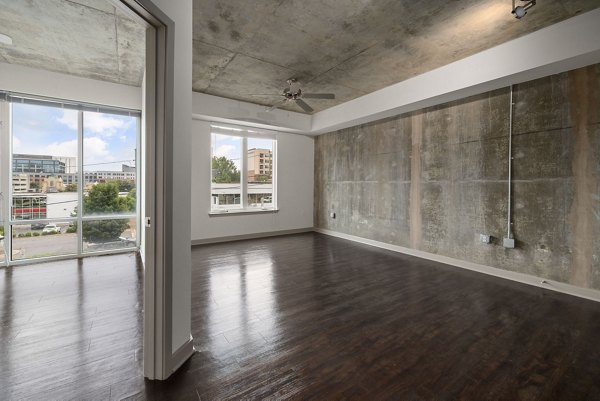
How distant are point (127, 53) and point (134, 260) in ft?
10.4

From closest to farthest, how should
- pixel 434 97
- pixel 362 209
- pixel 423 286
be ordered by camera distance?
pixel 423 286 < pixel 434 97 < pixel 362 209

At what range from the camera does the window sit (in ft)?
20.1

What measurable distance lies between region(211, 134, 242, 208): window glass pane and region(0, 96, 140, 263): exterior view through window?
1.58 m

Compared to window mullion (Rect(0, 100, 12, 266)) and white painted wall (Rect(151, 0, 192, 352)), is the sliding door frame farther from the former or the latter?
window mullion (Rect(0, 100, 12, 266))

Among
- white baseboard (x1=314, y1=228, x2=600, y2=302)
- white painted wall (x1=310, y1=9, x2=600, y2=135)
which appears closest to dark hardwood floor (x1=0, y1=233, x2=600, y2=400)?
white baseboard (x1=314, y1=228, x2=600, y2=302)

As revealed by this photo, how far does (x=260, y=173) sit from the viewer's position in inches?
266

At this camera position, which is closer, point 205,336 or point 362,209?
point 205,336

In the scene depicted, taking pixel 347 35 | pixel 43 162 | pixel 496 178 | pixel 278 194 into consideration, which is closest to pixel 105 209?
pixel 43 162

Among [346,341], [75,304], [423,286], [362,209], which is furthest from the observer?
[362,209]

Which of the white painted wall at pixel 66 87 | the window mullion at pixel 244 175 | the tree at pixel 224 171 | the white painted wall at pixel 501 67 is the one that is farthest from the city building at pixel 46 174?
the white painted wall at pixel 501 67

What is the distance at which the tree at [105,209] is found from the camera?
15.4 feet

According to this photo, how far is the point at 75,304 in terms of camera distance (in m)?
2.82

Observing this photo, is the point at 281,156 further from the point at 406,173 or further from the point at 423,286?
the point at 423,286

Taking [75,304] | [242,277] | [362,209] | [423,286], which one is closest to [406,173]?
[362,209]
